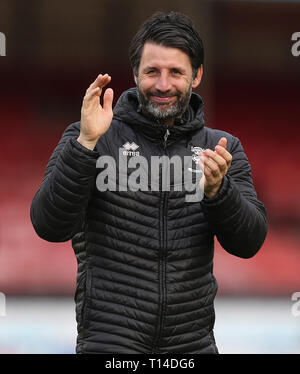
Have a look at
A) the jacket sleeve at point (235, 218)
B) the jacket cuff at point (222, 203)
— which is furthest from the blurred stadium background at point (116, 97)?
the jacket cuff at point (222, 203)

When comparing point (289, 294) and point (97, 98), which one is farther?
point (289, 294)

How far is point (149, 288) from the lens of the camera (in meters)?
1.66

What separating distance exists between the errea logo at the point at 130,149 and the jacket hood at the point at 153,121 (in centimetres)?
4

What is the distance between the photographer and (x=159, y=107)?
1.74m

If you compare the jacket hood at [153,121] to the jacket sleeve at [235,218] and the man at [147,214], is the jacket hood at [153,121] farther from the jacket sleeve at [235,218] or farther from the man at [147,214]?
the jacket sleeve at [235,218]

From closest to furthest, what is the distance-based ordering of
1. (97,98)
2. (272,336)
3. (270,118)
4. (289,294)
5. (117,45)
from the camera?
(97,98) → (272,336) → (117,45) → (289,294) → (270,118)

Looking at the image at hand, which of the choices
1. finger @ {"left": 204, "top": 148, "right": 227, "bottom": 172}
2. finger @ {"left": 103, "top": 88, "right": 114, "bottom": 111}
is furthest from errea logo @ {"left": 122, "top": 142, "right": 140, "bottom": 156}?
finger @ {"left": 204, "top": 148, "right": 227, "bottom": 172}

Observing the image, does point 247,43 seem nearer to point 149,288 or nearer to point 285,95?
point 285,95

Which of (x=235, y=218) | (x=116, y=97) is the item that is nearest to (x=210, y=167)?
(x=235, y=218)

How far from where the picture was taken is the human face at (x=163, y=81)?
1.73 m

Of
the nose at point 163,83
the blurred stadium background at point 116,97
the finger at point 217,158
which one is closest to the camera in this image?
the finger at point 217,158

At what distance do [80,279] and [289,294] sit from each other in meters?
3.48

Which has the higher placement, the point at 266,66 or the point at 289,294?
the point at 266,66

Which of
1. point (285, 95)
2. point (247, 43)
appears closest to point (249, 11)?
point (247, 43)
